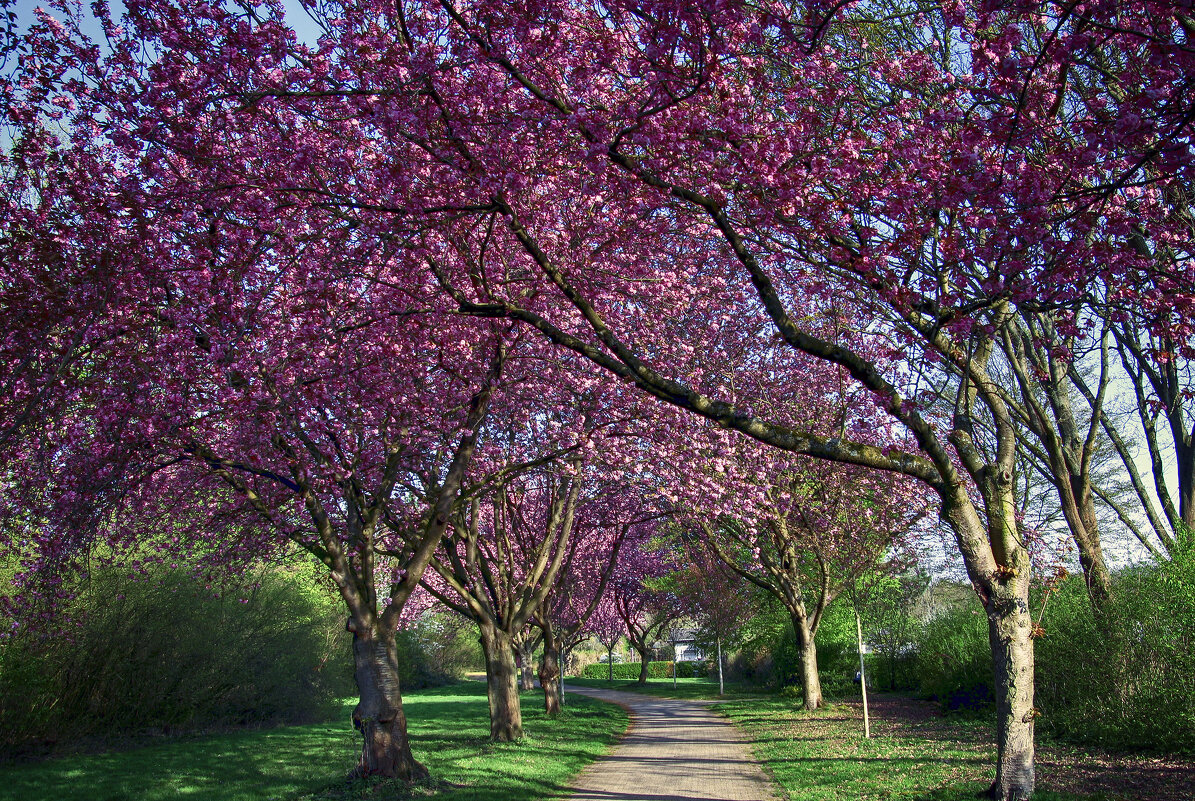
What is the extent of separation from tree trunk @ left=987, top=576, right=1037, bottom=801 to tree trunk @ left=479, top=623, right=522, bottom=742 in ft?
34.1

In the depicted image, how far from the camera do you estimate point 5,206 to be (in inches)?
244

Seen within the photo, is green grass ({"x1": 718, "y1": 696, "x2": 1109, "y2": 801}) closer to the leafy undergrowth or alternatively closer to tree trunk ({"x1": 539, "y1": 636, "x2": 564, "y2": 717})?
the leafy undergrowth

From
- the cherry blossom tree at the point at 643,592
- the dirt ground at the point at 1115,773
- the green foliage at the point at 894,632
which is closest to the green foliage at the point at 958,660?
the green foliage at the point at 894,632

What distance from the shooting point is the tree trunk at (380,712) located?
10578 mm

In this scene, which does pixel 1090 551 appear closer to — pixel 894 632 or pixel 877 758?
pixel 877 758

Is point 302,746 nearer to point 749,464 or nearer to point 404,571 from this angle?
point 404,571

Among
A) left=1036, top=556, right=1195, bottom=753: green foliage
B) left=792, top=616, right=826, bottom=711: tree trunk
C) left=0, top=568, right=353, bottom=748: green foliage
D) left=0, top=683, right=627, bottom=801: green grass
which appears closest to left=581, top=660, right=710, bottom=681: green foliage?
left=0, top=568, right=353, bottom=748: green foliage

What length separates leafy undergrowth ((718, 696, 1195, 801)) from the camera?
8453 mm

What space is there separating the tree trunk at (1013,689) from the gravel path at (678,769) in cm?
285

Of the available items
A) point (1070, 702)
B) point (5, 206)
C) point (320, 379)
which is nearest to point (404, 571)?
point (320, 379)

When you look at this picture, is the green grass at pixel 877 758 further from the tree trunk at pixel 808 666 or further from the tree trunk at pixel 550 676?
the tree trunk at pixel 550 676

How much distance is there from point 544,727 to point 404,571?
8790mm

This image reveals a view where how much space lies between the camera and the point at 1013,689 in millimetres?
7285

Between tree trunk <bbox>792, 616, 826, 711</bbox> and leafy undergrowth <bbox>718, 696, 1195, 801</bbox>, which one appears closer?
leafy undergrowth <bbox>718, 696, 1195, 801</bbox>
